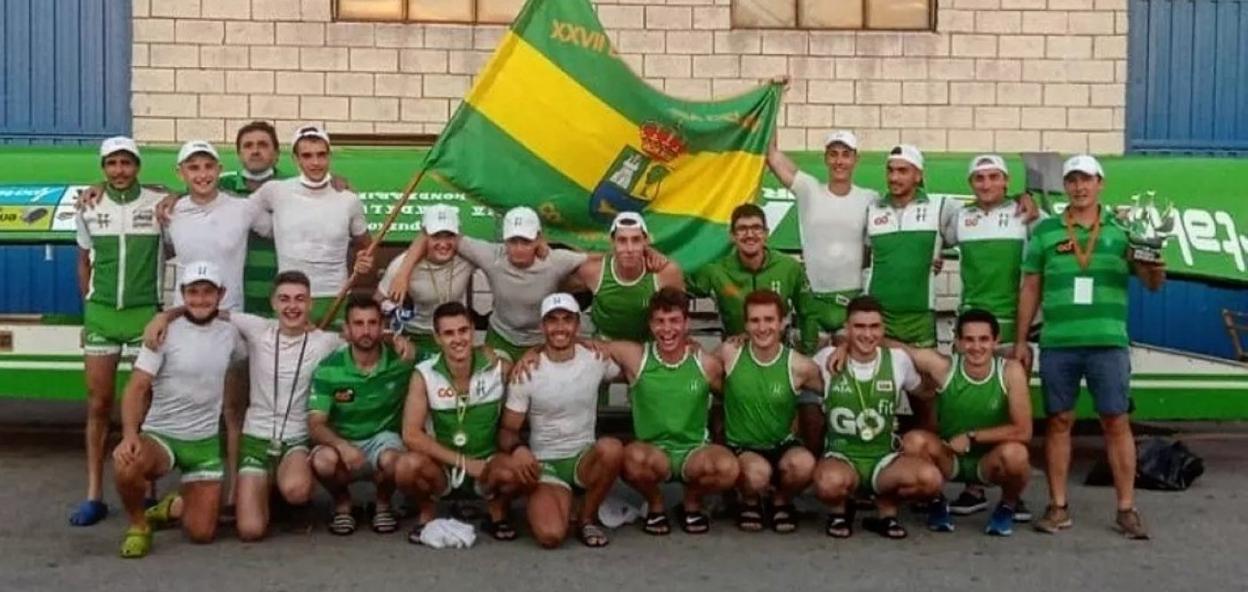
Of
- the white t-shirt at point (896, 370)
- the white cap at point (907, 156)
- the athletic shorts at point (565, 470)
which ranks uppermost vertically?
the white cap at point (907, 156)

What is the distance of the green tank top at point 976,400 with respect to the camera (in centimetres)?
775

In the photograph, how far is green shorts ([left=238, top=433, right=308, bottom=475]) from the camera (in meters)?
7.60

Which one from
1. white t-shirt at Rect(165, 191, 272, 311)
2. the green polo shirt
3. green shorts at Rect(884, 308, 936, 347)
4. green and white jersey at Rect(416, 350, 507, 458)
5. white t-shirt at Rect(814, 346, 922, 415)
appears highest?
white t-shirt at Rect(165, 191, 272, 311)

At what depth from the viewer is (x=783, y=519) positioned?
25.6ft

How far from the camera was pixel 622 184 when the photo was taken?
8711mm

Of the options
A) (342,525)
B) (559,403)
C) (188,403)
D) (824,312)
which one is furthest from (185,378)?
(824,312)

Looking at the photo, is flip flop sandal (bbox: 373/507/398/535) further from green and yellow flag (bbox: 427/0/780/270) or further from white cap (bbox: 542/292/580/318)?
green and yellow flag (bbox: 427/0/780/270)

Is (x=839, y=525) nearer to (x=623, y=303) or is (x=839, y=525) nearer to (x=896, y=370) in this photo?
(x=896, y=370)

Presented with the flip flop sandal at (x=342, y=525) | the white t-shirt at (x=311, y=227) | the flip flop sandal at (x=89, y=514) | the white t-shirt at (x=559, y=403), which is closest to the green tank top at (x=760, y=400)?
the white t-shirt at (x=559, y=403)

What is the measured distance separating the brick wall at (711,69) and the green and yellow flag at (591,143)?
5.01m

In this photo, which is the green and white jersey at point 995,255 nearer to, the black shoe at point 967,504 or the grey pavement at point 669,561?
the black shoe at point 967,504

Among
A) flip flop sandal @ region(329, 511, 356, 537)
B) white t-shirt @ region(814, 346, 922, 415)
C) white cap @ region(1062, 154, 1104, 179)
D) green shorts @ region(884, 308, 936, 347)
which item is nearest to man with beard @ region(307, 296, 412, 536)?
flip flop sandal @ region(329, 511, 356, 537)

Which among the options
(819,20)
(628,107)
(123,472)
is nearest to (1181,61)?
(819,20)

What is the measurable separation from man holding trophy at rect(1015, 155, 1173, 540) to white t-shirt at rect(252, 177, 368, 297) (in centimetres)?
347
